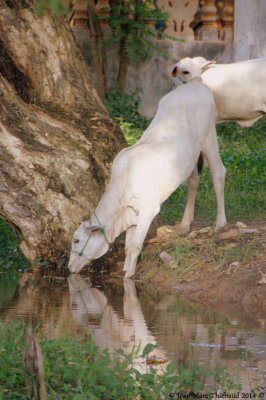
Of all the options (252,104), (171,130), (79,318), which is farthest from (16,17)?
(79,318)

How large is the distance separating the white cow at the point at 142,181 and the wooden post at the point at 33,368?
3.05 metres

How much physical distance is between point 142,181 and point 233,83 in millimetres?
1736

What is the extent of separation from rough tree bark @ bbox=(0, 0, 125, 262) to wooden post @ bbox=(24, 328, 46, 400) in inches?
139

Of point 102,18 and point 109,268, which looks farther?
point 102,18

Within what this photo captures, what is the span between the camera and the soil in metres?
5.98

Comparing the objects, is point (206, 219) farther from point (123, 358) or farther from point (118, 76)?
point (118, 76)

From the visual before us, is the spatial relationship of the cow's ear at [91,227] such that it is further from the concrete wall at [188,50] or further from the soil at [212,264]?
the concrete wall at [188,50]

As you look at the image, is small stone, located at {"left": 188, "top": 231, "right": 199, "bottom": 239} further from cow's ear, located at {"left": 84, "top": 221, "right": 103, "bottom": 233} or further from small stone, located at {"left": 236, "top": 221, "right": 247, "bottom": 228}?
cow's ear, located at {"left": 84, "top": 221, "right": 103, "bottom": 233}

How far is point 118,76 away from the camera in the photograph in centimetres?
1222

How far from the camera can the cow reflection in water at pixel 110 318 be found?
14.6ft

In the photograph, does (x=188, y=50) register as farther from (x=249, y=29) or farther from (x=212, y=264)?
(x=212, y=264)

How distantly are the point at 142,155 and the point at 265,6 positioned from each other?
6.80 meters

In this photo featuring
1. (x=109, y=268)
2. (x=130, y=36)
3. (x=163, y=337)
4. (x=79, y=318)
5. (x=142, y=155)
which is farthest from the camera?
(x=130, y=36)

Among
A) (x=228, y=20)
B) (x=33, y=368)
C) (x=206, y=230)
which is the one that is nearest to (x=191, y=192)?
(x=206, y=230)
